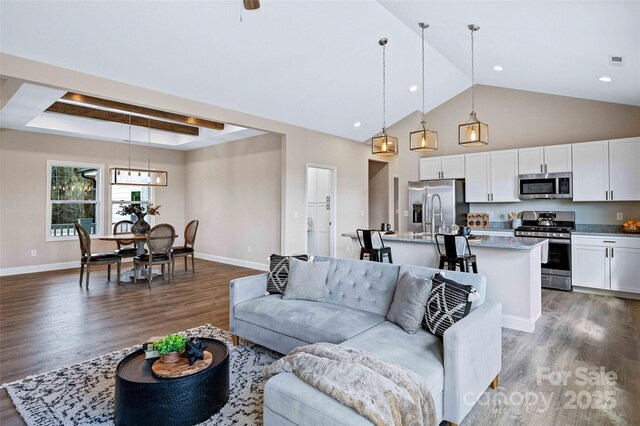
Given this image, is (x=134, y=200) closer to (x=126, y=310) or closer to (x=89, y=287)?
(x=89, y=287)

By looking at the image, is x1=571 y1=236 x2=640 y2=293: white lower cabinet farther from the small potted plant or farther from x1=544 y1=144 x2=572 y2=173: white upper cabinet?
the small potted plant

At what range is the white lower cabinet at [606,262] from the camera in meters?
4.96

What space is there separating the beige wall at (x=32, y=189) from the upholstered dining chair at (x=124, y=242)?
548mm

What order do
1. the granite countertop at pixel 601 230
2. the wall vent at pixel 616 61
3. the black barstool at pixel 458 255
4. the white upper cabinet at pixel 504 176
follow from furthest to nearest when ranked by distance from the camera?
the white upper cabinet at pixel 504 176 → the granite countertop at pixel 601 230 → the black barstool at pixel 458 255 → the wall vent at pixel 616 61

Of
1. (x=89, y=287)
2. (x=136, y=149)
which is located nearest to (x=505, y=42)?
(x=89, y=287)

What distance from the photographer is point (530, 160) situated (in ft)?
20.0

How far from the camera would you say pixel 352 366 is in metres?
1.81

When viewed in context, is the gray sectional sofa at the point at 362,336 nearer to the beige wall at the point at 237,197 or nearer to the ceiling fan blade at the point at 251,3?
the ceiling fan blade at the point at 251,3

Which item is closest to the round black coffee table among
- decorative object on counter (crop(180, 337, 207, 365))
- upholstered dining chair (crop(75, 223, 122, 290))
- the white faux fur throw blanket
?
decorative object on counter (crop(180, 337, 207, 365))

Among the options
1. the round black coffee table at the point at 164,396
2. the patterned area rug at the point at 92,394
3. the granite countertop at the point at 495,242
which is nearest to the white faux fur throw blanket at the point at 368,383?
the round black coffee table at the point at 164,396

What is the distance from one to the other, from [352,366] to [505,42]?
4.26 m

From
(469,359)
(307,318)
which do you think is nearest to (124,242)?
(307,318)

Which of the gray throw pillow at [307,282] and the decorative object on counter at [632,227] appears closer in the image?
the gray throw pillow at [307,282]

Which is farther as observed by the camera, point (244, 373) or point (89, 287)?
point (89, 287)
